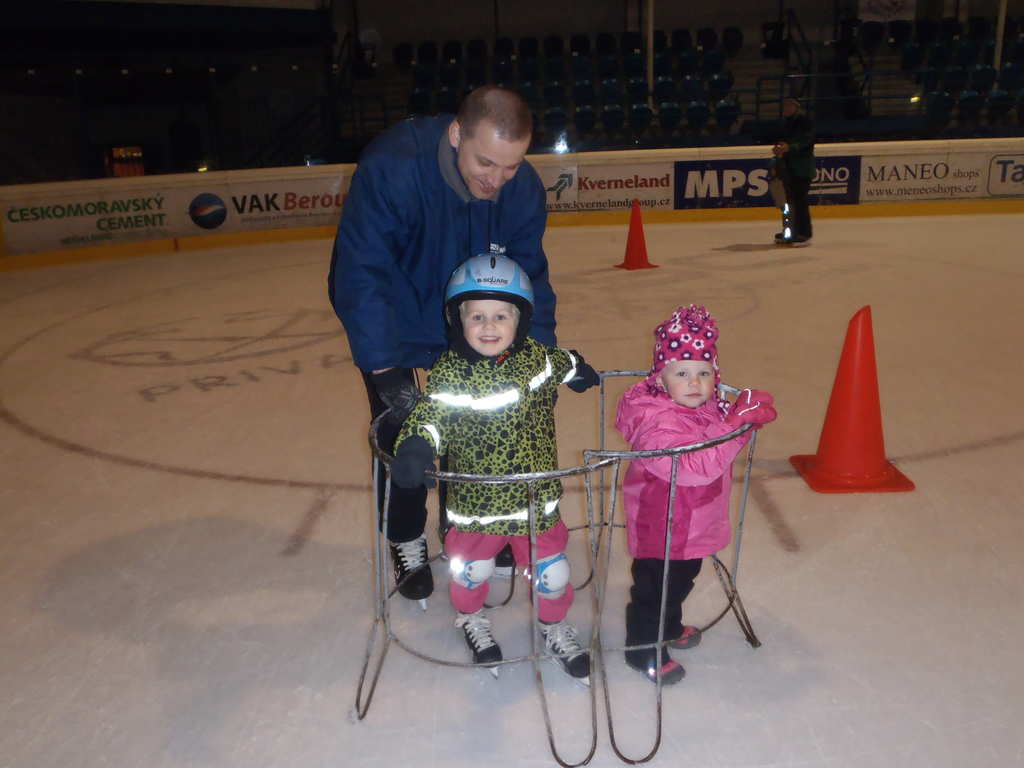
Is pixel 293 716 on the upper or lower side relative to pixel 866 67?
lower

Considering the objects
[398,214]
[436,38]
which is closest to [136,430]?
[398,214]

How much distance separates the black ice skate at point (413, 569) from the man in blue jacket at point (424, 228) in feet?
0.33

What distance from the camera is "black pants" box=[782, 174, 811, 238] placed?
373 inches

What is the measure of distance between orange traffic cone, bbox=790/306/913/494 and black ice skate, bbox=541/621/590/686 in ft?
4.60

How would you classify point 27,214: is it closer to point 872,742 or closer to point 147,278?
point 147,278

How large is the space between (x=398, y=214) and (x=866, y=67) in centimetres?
1652

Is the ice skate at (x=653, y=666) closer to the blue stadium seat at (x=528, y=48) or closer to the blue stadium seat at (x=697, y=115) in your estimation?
the blue stadium seat at (x=697, y=115)

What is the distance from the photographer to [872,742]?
6.19 feet

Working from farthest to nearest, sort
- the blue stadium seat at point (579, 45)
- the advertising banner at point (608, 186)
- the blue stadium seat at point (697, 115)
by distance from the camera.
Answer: the blue stadium seat at point (579, 45)
the blue stadium seat at point (697, 115)
the advertising banner at point (608, 186)

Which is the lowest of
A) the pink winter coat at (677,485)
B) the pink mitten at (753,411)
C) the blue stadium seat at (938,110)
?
the pink winter coat at (677,485)

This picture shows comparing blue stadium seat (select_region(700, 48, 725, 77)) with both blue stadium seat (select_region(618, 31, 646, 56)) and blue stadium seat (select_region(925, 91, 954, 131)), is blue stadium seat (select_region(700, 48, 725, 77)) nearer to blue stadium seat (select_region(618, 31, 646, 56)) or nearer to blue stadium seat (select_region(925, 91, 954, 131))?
blue stadium seat (select_region(618, 31, 646, 56))

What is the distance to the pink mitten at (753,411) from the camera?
1914mm

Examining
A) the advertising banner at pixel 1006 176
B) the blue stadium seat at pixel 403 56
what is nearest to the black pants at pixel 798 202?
the advertising banner at pixel 1006 176

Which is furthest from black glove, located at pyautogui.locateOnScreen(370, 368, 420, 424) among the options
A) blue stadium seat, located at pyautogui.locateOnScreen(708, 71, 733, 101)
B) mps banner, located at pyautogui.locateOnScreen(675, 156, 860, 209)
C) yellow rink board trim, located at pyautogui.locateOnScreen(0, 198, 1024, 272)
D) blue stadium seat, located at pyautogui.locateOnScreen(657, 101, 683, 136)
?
blue stadium seat, located at pyautogui.locateOnScreen(708, 71, 733, 101)
